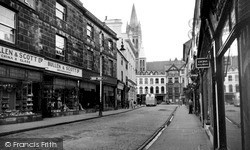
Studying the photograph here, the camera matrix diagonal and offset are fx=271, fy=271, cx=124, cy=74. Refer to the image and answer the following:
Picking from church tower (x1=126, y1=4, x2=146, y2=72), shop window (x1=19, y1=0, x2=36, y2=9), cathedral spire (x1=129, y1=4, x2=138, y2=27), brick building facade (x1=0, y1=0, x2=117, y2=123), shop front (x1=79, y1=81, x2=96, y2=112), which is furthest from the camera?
cathedral spire (x1=129, y1=4, x2=138, y2=27)

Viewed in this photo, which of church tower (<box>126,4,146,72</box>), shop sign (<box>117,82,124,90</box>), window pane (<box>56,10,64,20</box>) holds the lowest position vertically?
shop sign (<box>117,82,124,90</box>)

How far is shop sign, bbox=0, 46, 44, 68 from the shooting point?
52.0 ft

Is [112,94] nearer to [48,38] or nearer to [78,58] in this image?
[78,58]

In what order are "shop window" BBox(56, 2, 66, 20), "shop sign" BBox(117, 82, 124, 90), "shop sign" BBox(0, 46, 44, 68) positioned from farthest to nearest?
"shop sign" BBox(117, 82, 124, 90) < "shop window" BBox(56, 2, 66, 20) < "shop sign" BBox(0, 46, 44, 68)

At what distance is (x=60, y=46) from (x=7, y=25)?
7258mm

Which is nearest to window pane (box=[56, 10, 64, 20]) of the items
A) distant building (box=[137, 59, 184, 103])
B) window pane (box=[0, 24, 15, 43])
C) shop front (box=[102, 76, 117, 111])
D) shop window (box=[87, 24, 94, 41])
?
shop window (box=[87, 24, 94, 41])

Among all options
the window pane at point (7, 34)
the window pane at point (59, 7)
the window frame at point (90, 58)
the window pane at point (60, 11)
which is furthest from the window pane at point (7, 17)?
the window frame at point (90, 58)

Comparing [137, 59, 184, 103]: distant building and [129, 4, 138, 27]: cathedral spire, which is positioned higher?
[129, 4, 138, 27]: cathedral spire

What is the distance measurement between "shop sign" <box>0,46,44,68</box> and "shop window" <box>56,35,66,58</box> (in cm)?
407

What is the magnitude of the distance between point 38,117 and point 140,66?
110399 mm

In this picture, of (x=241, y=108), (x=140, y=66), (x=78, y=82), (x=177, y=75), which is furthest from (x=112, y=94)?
(x=140, y=66)

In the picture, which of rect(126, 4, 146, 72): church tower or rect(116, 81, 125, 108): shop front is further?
→ rect(126, 4, 146, 72): church tower

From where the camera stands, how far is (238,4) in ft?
13.3

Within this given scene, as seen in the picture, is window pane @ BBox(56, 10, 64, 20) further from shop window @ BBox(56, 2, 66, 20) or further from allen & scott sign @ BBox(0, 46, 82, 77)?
allen & scott sign @ BBox(0, 46, 82, 77)
